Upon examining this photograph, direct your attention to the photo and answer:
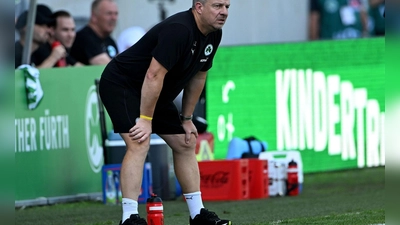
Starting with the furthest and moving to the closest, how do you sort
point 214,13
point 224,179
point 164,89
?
point 224,179, point 164,89, point 214,13

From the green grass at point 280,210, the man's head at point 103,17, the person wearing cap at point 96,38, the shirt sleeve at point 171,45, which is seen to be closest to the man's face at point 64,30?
the person wearing cap at point 96,38

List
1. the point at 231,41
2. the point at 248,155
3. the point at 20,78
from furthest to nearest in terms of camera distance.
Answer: the point at 231,41 → the point at 248,155 → the point at 20,78

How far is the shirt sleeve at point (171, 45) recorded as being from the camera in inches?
269

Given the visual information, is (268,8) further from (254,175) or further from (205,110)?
(254,175)

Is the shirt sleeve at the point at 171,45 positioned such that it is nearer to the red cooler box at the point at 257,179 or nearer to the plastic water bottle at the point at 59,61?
the red cooler box at the point at 257,179

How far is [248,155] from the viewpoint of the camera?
11.9 m

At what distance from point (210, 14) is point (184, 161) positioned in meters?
1.16

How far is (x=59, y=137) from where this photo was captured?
11.0 metres

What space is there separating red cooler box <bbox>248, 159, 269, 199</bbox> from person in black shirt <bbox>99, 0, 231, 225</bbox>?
152 inches

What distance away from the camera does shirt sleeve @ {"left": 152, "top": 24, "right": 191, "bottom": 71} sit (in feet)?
22.5

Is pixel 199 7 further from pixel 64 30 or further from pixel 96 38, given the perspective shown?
pixel 96 38

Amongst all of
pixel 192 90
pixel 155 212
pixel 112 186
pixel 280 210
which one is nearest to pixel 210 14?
pixel 192 90

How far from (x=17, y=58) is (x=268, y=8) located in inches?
347

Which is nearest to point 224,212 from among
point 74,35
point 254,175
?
point 254,175
